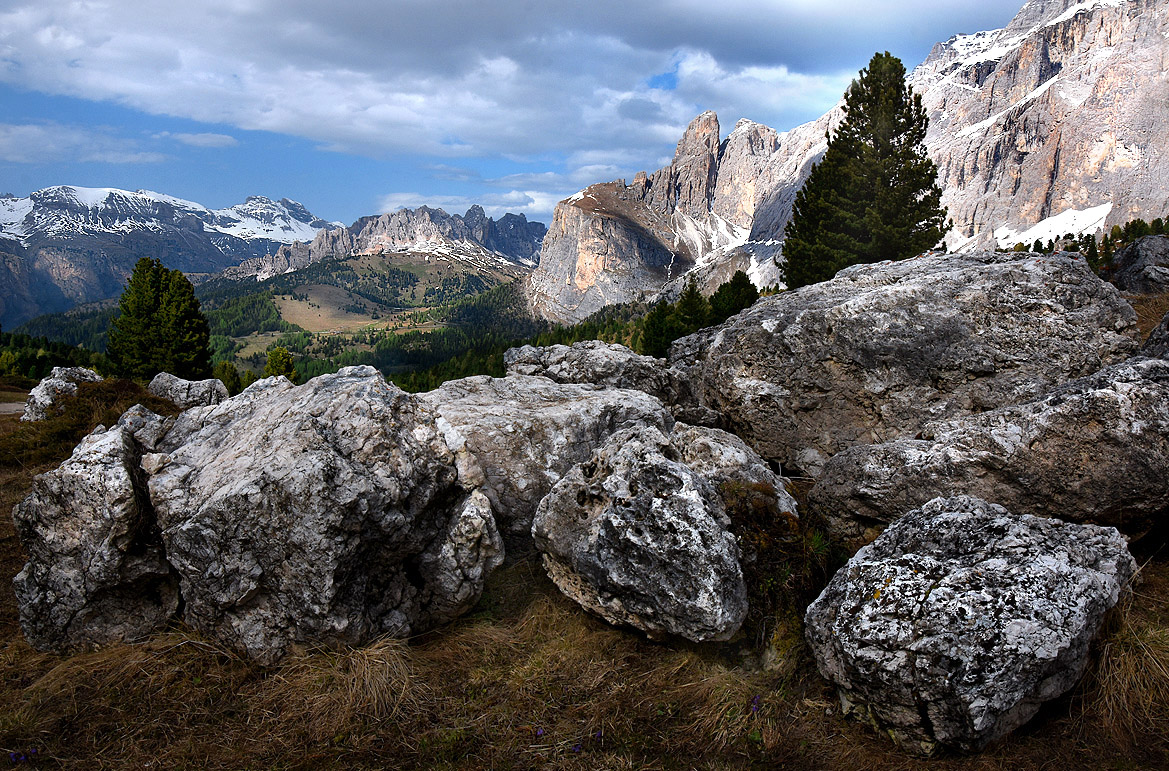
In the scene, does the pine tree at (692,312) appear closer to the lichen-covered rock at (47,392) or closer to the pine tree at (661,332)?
the pine tree at (661,332)

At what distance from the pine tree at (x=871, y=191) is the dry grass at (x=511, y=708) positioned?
30764 millimetres

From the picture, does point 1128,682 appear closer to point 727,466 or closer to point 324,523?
point 727,466

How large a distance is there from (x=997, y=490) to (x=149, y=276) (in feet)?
195

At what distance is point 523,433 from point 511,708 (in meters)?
4.15

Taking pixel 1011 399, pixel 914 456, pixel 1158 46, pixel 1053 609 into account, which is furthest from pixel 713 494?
pixel 1158 46

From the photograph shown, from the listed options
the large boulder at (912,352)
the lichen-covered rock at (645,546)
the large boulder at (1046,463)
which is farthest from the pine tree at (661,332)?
the lichen-covered rock at (645,546)

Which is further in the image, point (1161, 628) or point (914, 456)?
point (914, 456)

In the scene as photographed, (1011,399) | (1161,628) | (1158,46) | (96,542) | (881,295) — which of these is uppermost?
(1158,46)

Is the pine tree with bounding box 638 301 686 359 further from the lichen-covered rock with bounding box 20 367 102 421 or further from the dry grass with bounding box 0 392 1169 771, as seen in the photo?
the dry grass with bounding box 0 392 1169 771

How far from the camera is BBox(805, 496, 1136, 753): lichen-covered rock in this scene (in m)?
4.77

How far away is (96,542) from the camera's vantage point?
670 centimetres

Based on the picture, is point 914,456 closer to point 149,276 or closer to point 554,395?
point 554,395

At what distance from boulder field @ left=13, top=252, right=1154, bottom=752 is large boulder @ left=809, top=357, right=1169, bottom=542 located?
0.08 ft

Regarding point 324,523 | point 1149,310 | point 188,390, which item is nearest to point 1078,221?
point 1149,310
